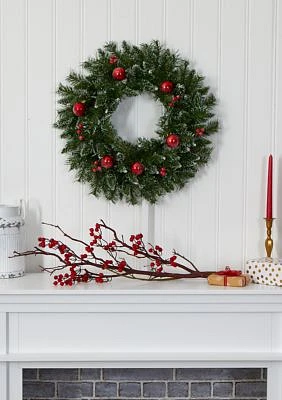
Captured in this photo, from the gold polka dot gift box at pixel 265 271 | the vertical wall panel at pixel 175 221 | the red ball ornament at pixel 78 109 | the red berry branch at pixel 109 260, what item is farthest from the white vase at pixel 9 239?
the gold polka dot gift box at pixel 265 271

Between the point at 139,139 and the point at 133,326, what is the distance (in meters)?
0.61

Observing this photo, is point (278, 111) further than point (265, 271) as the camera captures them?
Yes

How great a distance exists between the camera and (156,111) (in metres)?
2.12

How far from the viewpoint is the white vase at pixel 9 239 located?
1.97 meters

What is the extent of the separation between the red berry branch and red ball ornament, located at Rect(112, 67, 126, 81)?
1.53 ft

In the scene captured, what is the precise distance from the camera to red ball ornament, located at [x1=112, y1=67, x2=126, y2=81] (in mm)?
2023

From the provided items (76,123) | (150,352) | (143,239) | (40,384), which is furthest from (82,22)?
(40,384)

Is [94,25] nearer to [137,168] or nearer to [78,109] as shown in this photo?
[78,109]

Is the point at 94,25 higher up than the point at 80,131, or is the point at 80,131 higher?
the point at 94,25

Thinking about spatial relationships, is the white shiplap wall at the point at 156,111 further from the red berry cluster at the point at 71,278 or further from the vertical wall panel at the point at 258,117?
the red berry cluster at the point at 71,278

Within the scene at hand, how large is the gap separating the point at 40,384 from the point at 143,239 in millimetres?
617

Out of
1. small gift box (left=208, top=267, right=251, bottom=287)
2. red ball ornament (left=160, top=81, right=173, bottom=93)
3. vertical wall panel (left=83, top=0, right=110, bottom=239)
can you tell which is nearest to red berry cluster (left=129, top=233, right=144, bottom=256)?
small gift box (left=208, top=267, right=251, bottom=287)

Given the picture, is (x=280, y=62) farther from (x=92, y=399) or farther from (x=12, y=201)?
(x=92, y=399)

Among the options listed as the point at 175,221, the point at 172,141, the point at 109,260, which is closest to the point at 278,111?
the point at 172,141
